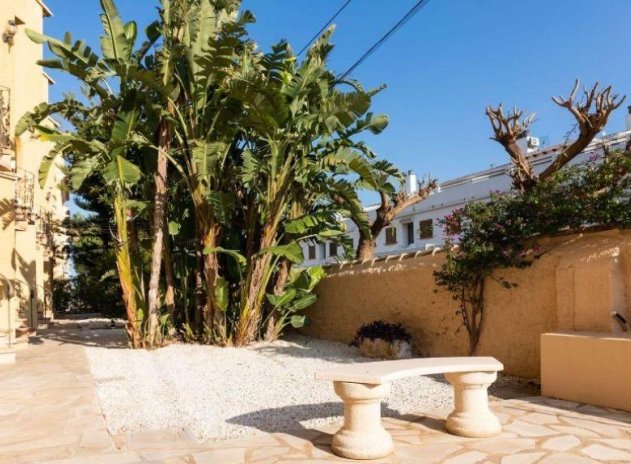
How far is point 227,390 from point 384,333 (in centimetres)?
316

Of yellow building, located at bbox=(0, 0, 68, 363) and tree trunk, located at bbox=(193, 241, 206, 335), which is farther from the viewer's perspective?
yellow building, located at bbox=(0, 0, 68, 363)

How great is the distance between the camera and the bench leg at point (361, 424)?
392 centimetres

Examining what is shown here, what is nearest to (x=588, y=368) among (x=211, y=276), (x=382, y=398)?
(x=382, y=398)

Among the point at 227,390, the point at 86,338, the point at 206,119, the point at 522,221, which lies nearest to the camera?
the point at 227,390

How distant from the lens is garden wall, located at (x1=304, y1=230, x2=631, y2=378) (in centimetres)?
598

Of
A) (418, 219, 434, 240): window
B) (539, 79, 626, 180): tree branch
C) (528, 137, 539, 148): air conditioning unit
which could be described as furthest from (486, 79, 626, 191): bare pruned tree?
(528, 137, 539, 148): air conditioning unit

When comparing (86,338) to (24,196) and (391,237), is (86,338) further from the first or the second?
(391,237)

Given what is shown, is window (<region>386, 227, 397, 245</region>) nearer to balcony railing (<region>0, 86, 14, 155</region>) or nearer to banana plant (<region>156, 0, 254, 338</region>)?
banana plant (<region>156, 0, 254, 338</region>)

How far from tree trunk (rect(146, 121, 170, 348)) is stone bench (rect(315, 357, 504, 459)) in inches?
240

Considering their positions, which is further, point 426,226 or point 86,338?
point 426,226

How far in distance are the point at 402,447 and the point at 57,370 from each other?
5924 mm

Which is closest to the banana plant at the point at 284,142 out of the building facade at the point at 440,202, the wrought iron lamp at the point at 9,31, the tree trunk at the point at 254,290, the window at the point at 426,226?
the tree trunk at the point at 254,290

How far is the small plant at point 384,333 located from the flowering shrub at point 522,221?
3.63ft

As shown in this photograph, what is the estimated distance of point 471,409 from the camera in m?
4.47
